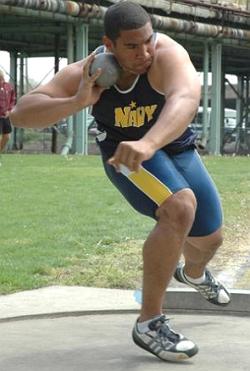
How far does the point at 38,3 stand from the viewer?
2173 centimetres

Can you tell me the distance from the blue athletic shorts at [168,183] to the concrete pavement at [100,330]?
67 centimetres

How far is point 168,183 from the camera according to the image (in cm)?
418

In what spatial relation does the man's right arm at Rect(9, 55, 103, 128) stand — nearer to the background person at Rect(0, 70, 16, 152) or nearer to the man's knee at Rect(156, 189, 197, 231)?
the man's knee at Rect(156, 189, 197, 231)

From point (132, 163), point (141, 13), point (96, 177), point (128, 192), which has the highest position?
point (141, 13)

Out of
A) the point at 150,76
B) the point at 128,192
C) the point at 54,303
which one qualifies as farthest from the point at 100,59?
the point at 54,303

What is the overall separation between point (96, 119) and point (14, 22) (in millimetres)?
24026

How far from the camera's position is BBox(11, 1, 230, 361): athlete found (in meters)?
3.98

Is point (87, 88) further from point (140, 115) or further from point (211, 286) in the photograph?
point (211, 286)

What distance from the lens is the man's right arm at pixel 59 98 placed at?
4.08 metres

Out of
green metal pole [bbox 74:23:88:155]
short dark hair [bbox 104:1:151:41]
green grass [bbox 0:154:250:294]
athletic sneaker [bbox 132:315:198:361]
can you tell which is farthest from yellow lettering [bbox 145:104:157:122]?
green metal pole [bbox 74:23:88:155]

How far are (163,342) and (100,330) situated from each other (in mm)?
749

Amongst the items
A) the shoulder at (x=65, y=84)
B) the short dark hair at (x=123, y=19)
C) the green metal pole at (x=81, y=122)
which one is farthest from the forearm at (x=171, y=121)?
the green metal pole at (x=81, y=122)

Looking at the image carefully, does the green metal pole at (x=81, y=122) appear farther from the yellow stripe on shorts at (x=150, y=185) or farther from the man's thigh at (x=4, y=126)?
the yellow stripe on shorts at (x=150, y=185)

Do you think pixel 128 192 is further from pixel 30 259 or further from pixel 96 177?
pixel 96 177
